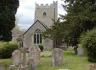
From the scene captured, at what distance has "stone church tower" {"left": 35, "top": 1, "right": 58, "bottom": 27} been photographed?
127ft

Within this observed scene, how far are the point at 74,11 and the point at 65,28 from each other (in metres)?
2.68

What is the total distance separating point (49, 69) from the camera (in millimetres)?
7695

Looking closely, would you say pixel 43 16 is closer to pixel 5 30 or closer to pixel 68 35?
pixel 68 35

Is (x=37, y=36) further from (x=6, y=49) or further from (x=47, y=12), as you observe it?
(x=47, y=12)

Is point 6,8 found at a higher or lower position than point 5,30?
higher

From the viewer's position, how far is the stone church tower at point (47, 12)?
38.6 metres

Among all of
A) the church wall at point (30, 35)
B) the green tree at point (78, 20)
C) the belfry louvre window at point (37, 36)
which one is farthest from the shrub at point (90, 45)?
the belfry louvre window at point (37, 36)

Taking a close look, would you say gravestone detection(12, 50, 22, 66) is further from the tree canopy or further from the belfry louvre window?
the belfry louvre window

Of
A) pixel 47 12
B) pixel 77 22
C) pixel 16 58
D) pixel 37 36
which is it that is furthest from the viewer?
pixel 47 12

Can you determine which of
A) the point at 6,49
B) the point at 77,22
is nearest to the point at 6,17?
the point at 6,49

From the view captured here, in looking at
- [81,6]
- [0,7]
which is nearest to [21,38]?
[81,6]

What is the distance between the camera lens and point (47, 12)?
38.7 meters

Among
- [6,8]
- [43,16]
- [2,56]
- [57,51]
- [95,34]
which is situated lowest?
[2,56]

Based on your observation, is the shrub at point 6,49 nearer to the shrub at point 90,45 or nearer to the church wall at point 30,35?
the shrub at point 90,45
